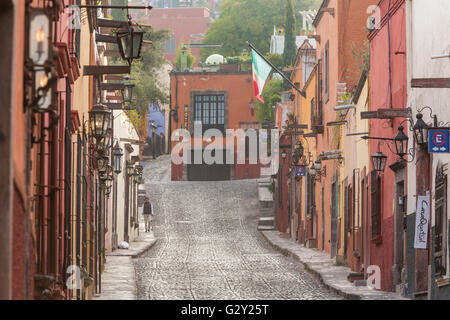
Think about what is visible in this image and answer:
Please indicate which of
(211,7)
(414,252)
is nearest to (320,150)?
(414,252)

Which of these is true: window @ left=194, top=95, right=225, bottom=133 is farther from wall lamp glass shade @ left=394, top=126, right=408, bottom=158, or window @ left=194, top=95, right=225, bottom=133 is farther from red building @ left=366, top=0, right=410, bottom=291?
wall lamp glass shade @ left=394, top=126, right=408, bottom=158

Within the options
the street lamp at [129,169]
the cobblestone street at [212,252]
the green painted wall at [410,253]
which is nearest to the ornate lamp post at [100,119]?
the cobblestone street at [212,252]

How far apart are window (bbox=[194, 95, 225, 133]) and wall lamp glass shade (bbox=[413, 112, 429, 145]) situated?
4748cm

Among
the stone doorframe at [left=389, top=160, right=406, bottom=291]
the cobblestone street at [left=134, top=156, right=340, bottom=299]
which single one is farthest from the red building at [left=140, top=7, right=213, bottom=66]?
the stone doorframe at [left=389, top=160, right=406, bottom=291]

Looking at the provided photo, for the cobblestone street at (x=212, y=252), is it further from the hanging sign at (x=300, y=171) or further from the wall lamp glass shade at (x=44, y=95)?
the wall lamp glass shade at (x=44, y=95)

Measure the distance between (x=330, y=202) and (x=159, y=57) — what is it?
34845 millimetres

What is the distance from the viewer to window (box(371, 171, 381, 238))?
20.4 m

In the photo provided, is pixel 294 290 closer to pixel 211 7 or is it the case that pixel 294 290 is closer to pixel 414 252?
pixel 414 252

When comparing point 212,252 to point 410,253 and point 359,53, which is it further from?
point 410,253

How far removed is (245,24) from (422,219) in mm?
65532

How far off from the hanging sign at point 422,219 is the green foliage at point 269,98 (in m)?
41.1

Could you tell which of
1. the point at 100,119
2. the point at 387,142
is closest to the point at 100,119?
A: the point at 100,119

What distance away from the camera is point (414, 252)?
16078 mm

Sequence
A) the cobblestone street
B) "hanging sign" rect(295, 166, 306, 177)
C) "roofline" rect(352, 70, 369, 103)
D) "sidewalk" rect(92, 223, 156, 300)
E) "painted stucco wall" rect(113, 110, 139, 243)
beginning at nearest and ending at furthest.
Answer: "sidewalk" rect(92, 223, 156, 300), the cobblestone street, "roofline" rect(352, 70, 369, 103), "painted stucco wall" rect(113, 110, 139, 243), "hanging sign" rect(295, 166, 306, 177)
